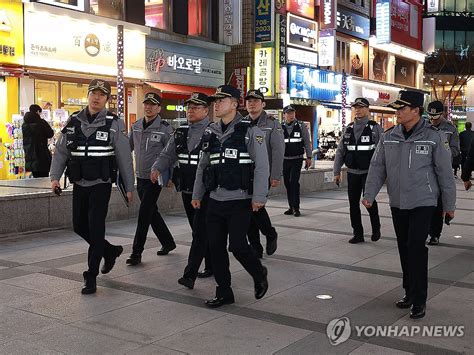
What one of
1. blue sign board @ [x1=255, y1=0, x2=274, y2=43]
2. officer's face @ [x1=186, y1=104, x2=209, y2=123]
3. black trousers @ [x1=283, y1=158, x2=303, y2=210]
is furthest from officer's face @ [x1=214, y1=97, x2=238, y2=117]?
blue sign board @ [x1=255, y1=0, x2=274, y2=43]

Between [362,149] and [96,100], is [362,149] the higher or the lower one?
the lower one

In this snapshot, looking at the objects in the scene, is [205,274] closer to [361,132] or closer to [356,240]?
[356,240]

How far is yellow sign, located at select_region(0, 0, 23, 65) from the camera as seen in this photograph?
48.3 ft

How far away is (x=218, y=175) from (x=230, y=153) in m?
0.22

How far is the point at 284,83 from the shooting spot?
25.9 meters

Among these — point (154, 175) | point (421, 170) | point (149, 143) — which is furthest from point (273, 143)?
point (421, 170)

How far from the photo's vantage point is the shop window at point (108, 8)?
18000 millimetres

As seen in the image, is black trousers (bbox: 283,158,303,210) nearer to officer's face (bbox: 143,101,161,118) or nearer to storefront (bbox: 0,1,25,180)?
officer's face (bbox: 143,101,161,118)

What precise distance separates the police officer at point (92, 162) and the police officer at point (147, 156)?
3.70 feet

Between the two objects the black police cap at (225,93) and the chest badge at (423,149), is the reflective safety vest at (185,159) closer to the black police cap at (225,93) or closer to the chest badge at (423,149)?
the black police cap at (225,93)

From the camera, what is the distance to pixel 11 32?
1500 cm

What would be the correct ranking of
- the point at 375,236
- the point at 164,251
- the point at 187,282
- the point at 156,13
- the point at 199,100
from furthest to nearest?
the point at 156,13 < the point at 375,236 < the point at 164,251 < the point at 199,100 < the point at 187,282

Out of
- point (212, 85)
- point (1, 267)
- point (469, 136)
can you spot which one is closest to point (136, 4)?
point (212, 85)

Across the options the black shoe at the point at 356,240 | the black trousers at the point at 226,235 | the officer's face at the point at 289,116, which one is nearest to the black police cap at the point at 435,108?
the black shoe at the point at 356,240
